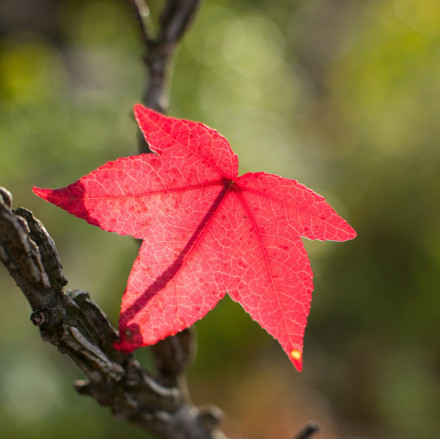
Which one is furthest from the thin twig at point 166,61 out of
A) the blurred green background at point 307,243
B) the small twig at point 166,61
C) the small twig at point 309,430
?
the blurred green background at point 307,243

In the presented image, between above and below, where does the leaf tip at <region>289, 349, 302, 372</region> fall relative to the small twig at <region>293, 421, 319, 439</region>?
above

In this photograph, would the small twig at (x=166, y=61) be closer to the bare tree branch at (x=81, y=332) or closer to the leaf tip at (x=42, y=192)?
the bare tree branch at (x=81, y=332)

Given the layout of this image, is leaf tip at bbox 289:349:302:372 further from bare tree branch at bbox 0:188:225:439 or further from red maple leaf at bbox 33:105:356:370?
bare tree branch at bbox 0:188:225:439

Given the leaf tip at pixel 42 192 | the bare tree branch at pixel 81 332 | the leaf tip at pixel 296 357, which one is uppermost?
the leaf tip at pixel 42 192

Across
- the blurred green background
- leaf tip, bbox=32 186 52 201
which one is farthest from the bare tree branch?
the blurred green background

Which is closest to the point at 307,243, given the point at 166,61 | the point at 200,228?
the point at 166,61

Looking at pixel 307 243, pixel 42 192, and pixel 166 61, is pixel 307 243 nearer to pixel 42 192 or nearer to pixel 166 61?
pixel 166 61

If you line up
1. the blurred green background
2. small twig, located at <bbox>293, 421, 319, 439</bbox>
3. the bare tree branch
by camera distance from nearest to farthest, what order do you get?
the bare tree branch
small twig, located at <bbox>293, 421, 319, 439</bbox>
the blurred green background
